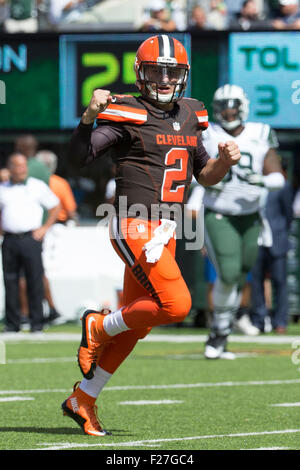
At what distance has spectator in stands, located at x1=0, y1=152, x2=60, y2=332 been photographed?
12.4 m

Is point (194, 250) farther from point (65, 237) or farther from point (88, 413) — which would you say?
point (88, 413)

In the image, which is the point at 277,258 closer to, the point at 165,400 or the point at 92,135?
the point at 165,400

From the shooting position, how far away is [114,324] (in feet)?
19.1

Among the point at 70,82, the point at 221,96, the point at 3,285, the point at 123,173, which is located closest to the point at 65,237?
the point at 3,285

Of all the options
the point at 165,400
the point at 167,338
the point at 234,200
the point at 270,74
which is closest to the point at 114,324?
the point at 165,400

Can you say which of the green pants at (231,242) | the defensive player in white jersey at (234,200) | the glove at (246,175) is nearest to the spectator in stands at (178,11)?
the defensive player in white jersey at (234,200)

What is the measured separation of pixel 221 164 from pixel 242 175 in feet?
11.8

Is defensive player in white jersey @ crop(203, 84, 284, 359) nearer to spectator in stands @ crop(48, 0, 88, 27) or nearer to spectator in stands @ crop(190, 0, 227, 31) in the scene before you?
spectator in stands @ crop(190, 0, 227, 31)

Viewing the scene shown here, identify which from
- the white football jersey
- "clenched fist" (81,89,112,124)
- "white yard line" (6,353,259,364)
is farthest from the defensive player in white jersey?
"clenched fist" (81,89,112,124)

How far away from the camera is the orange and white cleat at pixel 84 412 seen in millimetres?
5828

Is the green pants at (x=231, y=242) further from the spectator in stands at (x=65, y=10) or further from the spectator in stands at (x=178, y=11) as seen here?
the spectator in stands at (x=65, y=10)

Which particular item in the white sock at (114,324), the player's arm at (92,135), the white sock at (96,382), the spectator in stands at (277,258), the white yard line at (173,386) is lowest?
the spectator in stands at (277,258)

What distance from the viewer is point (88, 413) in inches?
231

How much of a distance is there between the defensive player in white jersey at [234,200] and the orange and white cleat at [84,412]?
355cm
